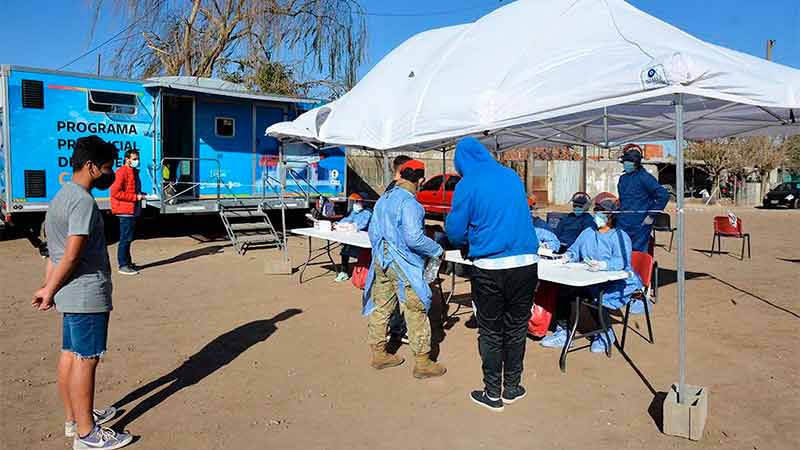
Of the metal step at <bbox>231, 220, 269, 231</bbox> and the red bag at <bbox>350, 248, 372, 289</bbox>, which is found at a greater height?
the metal step at <bbox>231, 220, 269, 231</bbox>

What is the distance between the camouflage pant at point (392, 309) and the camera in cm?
451

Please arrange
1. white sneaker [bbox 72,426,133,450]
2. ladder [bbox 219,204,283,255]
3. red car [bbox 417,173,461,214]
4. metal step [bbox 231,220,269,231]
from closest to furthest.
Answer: white sneaker [bbox 72,426,133,450], ladder [bbox 219,204,283,255], metal step [bbox 231,220,269,231], red car [bbox 417,173,461,214]

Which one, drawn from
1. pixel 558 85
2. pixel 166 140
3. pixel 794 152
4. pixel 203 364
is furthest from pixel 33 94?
pixel 794 152

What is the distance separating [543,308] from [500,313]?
166cm

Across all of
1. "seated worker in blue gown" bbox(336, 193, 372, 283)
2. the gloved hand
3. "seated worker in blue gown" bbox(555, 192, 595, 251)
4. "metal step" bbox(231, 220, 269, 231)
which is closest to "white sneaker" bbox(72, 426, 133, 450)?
the gloved hand

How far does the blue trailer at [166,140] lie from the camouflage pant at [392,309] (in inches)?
213

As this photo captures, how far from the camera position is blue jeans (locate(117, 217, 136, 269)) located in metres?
8.41

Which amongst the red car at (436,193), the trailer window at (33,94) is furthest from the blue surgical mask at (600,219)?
the red car at (436,193)

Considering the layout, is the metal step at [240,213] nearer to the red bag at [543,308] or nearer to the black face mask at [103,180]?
the red bag at [543,308]

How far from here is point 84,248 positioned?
314 centimetres

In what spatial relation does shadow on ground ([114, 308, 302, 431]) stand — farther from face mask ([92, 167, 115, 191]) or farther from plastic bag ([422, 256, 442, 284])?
plastic bag ([422, 256, 442, 284])

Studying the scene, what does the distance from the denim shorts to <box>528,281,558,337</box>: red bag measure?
3523 millimetres

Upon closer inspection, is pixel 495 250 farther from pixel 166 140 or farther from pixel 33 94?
pixel 166 140

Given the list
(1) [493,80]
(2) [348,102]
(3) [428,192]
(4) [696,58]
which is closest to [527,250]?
(4) [696,58]
